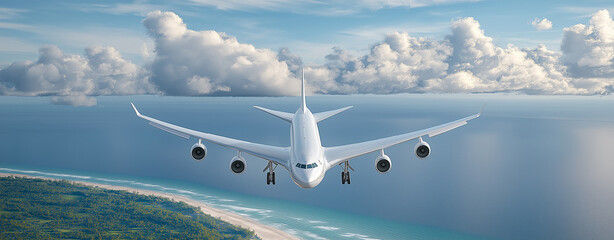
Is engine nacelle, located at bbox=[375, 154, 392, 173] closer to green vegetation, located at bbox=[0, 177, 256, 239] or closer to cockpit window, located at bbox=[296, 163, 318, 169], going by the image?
cockpit window, located at bbox=[296, 163, 318, 169]

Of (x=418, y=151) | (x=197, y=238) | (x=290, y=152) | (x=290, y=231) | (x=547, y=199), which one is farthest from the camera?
(x=547, y=199)

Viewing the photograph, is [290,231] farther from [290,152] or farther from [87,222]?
[290,152]

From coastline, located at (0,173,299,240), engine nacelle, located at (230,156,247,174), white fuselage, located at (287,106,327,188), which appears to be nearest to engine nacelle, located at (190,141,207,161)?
engine nacelle, located at (230,156,247,174)

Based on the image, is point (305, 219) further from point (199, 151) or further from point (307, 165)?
point (307, 165)

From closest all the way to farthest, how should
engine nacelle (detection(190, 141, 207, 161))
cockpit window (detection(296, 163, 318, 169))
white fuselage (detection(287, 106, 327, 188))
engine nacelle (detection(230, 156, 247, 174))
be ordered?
white fuselage (detection(287, 106, 327, 188)) → cockpit window (detection(296, 163, 318, 169)) → engine nacelle (detection(230, 156, 247, 174)) → engine nacelle (detection(190, 141, 207, 161))

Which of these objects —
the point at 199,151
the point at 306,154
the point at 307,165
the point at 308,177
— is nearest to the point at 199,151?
the point at 199,151

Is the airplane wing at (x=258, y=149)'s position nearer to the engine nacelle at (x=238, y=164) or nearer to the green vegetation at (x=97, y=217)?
the engine nacelle at (x=238, y=164)

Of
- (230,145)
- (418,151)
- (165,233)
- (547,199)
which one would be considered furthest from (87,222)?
(547,199)
